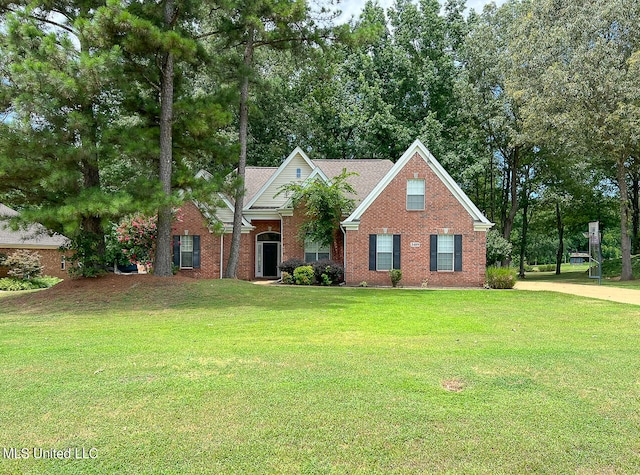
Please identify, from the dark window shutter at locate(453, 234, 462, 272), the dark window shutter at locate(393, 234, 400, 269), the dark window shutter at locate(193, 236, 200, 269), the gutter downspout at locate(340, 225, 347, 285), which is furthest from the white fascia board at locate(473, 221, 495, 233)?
the dark window shutter at locate(193, 236, 200, 269)

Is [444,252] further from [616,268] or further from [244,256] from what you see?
[616,268]

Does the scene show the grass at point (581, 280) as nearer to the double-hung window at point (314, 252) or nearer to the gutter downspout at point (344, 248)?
the gutter downspout at point (344, 248)

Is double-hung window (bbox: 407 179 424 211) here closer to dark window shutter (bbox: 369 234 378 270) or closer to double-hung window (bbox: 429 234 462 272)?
double-hung window (bbox: 429 234 462 272)

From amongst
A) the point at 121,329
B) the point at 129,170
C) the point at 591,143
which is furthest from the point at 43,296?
the point at 591,143

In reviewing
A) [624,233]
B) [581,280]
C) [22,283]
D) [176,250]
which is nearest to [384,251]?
[176,250]

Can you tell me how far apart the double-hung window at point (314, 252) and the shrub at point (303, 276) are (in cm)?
213

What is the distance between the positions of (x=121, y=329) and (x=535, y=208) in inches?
1403

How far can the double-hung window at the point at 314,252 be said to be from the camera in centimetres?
2242

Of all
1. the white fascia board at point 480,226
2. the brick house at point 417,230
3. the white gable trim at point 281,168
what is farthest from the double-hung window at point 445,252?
the white gable trim at point 281,168

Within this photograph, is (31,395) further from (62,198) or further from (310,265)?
(310,265)

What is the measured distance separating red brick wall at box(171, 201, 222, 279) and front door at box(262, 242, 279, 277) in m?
2.93

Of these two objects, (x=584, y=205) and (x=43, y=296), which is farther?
(x=584, y=205)

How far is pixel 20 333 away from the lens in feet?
27.7

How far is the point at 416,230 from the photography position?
20516mm
